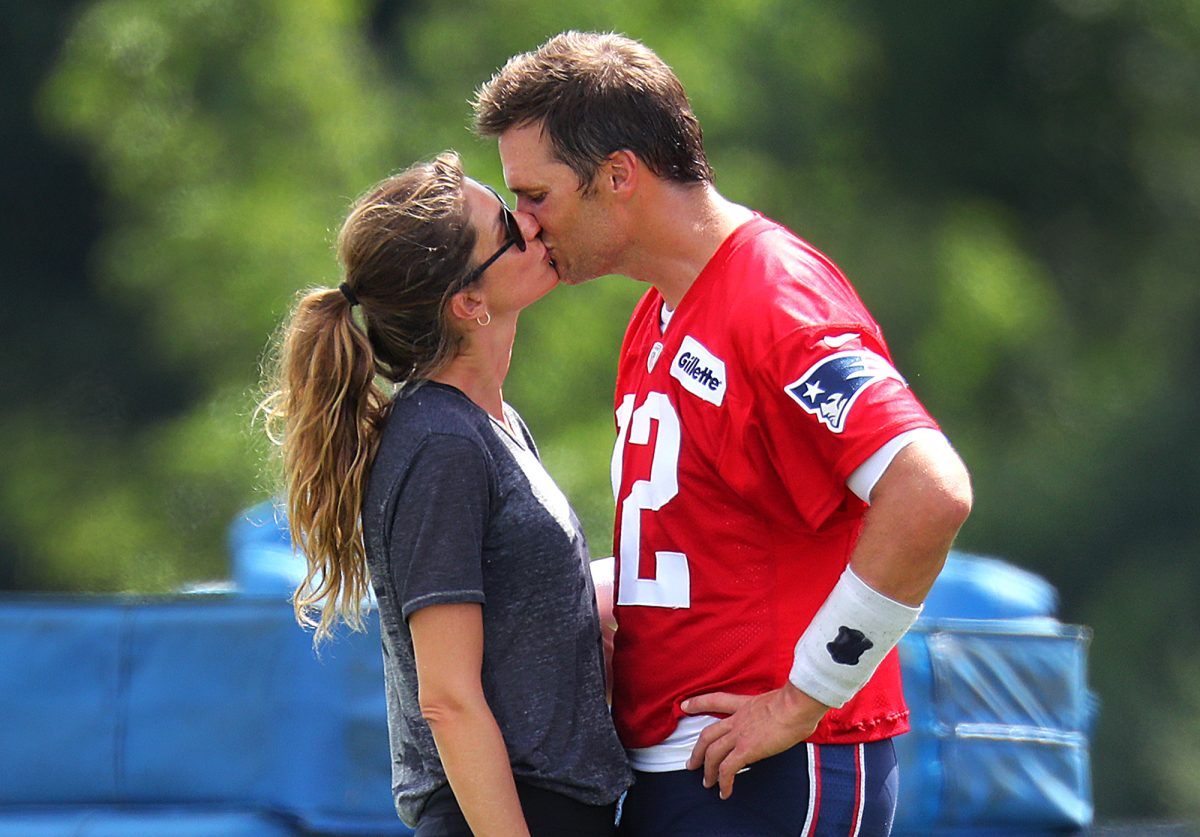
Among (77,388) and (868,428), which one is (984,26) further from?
(868,428)

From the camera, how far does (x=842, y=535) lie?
201 cm

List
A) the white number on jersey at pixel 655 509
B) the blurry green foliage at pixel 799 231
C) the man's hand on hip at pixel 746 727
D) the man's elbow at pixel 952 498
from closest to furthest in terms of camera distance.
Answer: the man's elbow at pixel 952 498, the man's hand on hip at pixel 746 727, the white number on jersey at pixel 655 509, the blurry green foliage at pixel 799 231

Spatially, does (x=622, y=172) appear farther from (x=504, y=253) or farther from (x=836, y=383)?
(x=836, y=383)

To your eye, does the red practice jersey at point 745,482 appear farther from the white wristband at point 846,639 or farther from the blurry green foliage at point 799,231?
the blurry green foliage at point 799,231

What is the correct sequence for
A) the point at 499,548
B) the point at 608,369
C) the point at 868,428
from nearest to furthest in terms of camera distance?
1. the point at 868,428
2. the point at 499,548
3. the point at 608,369

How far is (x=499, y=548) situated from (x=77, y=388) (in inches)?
272

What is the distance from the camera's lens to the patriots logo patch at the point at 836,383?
1.81 m

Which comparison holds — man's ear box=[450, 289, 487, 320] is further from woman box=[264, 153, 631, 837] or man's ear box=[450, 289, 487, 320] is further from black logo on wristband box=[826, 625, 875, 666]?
black logo on wristband box=[826, 625, 875, 666]

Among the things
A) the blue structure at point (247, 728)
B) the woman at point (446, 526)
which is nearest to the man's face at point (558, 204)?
the woman at point (446, 526)

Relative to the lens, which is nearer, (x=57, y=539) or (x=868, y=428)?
(x=868, y=428)

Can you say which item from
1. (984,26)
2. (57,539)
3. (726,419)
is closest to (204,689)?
(726,419)

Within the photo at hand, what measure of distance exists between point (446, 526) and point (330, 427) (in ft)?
0.73

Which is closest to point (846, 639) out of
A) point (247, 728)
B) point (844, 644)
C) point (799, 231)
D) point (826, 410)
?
point (844, 644)

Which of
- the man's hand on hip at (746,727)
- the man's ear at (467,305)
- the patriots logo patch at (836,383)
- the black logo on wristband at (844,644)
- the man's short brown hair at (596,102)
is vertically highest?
the man's short brown hair at (596,102)
